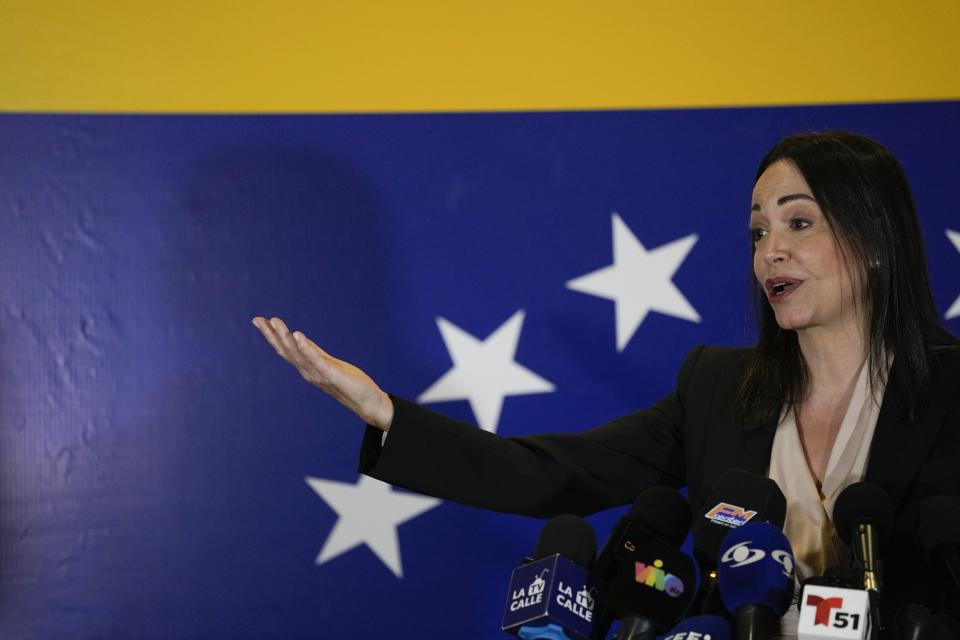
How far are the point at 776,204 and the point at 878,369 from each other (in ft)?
0.89

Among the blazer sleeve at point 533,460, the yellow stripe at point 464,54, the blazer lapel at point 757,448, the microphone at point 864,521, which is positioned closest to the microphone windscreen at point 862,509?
the microphone at point 864,521

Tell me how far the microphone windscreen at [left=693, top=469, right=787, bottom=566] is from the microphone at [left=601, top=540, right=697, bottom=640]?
29 mm

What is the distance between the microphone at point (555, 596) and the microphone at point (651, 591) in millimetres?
30

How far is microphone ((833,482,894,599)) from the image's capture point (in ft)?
3.30

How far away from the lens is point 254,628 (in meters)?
2.14

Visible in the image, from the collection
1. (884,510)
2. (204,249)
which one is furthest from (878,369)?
(204,249)

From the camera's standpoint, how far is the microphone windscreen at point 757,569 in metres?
0.96

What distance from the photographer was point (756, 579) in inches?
37.8

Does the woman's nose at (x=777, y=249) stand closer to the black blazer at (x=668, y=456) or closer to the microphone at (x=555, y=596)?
the black blazer at (x=668, y=456)

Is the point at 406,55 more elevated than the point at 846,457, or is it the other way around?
the point at 406,55

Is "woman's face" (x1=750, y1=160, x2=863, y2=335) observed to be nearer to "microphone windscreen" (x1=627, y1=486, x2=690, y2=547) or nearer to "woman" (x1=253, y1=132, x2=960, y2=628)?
"woman" (x1=253, y1=132, x2=960, y2=628)

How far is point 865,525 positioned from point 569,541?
0.97 feet

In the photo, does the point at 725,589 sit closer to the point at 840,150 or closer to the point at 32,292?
the point at 840,150

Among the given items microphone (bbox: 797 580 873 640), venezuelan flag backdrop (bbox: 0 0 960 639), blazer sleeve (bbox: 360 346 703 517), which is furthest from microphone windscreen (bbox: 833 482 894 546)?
venezuelan flag backdrop (bbox: 0 0 960 639)
